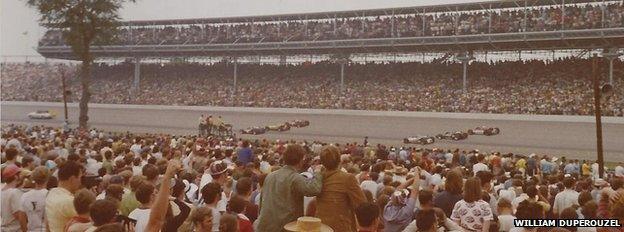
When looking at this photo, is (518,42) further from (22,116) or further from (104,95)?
(22,116)

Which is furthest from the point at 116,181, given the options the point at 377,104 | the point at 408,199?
the point at 377,104

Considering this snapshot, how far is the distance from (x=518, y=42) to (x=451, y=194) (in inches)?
1585

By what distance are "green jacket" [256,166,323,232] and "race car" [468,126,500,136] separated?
36.0 metres

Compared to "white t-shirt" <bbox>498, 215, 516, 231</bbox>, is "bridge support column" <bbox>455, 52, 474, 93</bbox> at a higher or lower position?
higher

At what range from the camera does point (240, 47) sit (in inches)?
2219

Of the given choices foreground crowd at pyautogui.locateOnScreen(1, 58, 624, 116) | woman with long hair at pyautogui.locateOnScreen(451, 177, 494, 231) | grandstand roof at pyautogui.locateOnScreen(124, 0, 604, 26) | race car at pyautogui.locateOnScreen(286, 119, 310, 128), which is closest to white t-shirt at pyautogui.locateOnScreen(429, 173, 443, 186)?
woman with long hair at pyautogui.locateOnScreen(451, 177, 494, 231)

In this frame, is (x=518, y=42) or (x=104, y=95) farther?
(x=104, y=95)

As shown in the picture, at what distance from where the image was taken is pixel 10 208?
26.9ft

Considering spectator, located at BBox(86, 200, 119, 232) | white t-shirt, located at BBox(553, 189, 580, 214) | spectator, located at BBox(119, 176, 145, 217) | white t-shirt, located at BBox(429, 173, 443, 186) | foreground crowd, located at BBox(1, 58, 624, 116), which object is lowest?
white t-shirt, located at BBox(553, 189, 580, 214)

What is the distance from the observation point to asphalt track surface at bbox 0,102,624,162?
38.2 metres

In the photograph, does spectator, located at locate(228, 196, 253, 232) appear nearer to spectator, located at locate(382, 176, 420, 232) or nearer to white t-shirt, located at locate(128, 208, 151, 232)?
white t-shirt, located at locate(128, 208, 151, 232)

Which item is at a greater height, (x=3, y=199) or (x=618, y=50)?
(x=618, y=50)

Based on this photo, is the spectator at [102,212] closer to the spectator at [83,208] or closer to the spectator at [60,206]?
the spectator at [83,208]

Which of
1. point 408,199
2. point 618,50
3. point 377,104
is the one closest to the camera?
point 408,199
